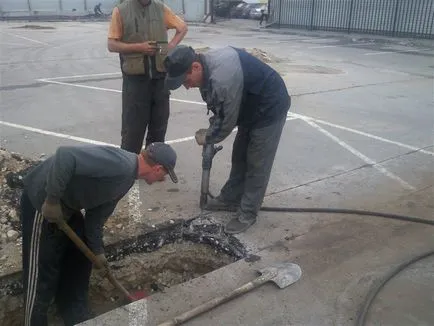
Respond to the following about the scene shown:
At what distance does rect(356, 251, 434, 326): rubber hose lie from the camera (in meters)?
2.95

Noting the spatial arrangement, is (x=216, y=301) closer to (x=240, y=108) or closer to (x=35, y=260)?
(x=35, y=260)

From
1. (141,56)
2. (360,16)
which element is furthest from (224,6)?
(141,56)

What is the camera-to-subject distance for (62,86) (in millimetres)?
9625

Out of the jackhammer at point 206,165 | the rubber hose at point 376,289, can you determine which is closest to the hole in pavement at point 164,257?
the jackhammer at point 206,165

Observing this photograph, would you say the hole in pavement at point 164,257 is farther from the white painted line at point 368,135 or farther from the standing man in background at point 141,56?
the white painted line at point 368,135

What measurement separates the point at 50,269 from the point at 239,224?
1.70 metres

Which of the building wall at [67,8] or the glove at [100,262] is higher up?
the building wall at [67,8]

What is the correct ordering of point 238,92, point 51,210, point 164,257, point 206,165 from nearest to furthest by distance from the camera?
point 51,210 → point 238,92 → point 164,257 → point 206,165

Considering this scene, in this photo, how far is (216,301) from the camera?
3.01m

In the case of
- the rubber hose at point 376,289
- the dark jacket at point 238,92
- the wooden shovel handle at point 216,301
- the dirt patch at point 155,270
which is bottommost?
the dirt patch at point 155,270

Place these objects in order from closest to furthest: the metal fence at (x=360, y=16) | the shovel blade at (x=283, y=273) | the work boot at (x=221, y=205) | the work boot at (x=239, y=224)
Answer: the shovel blade at (x=283, y=273) → the work boot at (x=239, y=224) → the work boot at (x=221, y=205) → the metal fence at (x=360, y=16)

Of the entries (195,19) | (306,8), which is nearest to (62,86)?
(306,8)

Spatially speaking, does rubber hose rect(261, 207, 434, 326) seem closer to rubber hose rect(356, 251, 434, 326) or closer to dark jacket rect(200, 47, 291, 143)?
rubber hose rect(356, 251, 434, 326)

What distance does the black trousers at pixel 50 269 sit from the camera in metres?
2.88
